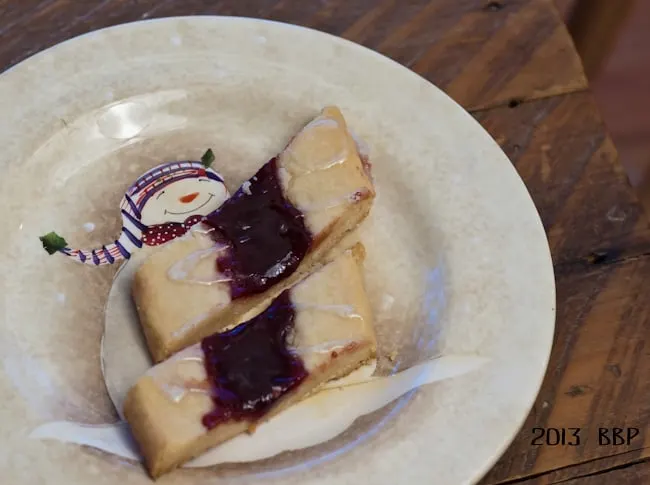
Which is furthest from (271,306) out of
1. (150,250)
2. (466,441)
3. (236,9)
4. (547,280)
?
(236,9)

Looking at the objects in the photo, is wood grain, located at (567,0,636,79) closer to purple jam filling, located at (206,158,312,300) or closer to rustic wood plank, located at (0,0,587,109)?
rustic wood plank, located at (0,0,587,109)

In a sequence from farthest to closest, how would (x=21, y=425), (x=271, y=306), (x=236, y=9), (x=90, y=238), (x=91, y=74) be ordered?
(x=236, y=9), (x=91, y=74), (x=90, y=238), (x=271, y=306), (x=21, y=425)

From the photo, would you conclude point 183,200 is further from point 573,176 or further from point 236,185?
point 573,176

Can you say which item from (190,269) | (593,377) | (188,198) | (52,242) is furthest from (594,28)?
(52,242)

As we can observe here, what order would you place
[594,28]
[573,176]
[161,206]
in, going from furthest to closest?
[594,28], [573,176], [161,206]

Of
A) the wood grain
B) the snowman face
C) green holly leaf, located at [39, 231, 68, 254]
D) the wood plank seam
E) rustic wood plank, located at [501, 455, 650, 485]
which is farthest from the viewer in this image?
the wood grain

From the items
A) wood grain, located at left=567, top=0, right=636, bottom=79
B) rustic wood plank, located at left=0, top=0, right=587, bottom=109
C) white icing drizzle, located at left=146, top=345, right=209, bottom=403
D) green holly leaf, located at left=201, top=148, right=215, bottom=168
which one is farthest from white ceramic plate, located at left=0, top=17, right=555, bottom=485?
wood grain, located at left=567, top=0, right=636, bottom=79

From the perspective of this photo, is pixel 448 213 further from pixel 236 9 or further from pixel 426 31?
pixel 236 9
